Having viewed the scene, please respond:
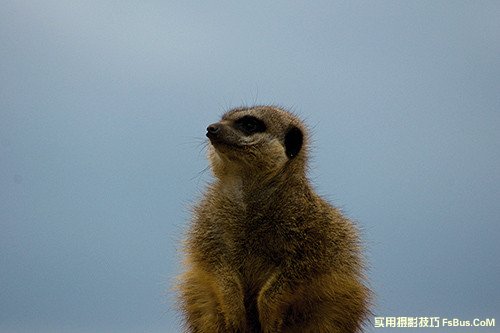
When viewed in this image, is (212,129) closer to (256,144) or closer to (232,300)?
(256,144)

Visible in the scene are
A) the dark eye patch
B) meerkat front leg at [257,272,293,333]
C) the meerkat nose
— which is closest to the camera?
meerkat front leg at [257,272,293,333]

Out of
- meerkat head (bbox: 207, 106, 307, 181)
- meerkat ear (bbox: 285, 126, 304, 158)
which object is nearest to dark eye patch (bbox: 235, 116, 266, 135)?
meerkat head (bbox: 207, 106, 307, 181)

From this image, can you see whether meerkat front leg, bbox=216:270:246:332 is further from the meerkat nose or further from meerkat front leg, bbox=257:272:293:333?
the meerkat nose

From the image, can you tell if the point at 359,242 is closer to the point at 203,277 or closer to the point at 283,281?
the point at 283,281

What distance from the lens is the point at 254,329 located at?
323 cm

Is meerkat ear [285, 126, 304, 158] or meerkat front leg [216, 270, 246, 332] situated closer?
meerkat front leg [216, 270, 246, 332]

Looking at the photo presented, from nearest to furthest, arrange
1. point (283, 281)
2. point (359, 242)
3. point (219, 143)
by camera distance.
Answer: point (283, 281)
point (219, 143)
point (359, 242)

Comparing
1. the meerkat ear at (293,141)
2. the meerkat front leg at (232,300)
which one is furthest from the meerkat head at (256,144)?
the meerkat front leg at (232,300)

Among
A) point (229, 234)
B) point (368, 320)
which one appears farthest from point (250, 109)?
point (368, 320)

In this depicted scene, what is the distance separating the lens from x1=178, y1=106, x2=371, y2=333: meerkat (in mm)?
3131

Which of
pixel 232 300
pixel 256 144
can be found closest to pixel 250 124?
pixel 256 144

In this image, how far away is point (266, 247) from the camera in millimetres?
3139

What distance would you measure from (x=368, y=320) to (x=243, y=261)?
854 mm

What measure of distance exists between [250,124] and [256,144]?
18 cm
